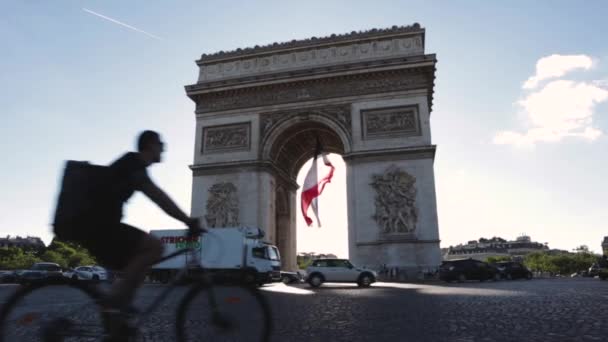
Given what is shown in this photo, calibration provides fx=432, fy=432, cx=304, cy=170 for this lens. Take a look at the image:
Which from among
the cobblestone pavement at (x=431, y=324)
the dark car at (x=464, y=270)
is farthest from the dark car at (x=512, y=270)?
the cobblestone pavement at (x=431, y=324)

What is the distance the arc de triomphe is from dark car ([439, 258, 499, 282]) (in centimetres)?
70

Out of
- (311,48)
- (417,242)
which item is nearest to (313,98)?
(311,48)

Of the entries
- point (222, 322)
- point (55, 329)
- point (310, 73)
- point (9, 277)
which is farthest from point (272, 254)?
point (9, 277)

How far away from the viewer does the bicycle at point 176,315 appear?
2.81 meters

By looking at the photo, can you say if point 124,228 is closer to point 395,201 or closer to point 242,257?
point 242,257

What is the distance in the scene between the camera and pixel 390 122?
23672 mm

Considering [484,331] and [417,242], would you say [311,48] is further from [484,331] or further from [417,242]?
[484,331]

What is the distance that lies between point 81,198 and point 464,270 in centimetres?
2111

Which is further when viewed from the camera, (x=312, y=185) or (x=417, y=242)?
(x=312, y=185)

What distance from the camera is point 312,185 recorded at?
2470 centimetres

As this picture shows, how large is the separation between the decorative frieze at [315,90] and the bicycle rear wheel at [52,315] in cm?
2272

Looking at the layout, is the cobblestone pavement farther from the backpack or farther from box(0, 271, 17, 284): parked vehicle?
box(0, 271, 17, 284): parked vehicle

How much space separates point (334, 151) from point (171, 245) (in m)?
13.6

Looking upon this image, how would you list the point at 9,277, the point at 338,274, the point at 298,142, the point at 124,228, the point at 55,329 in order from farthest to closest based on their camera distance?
the point at 9,277 → the point at 298,142 → the point at 338,274 → the point at 124,228 → the point at 55,329
